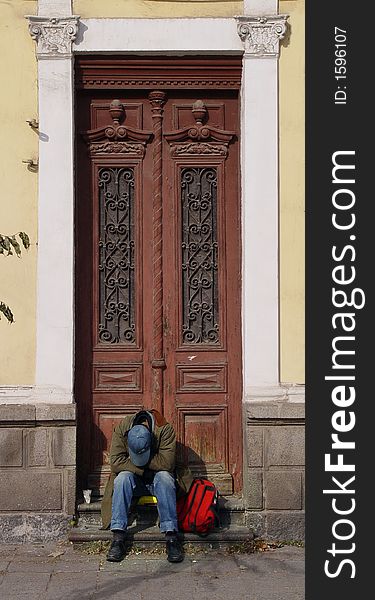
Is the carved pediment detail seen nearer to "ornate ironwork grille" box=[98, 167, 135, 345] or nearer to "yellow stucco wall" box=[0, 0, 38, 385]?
"ornate ironwork grille" box=[98, 167, 135, 345]

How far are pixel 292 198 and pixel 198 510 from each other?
9.11 feet

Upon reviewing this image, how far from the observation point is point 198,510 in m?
7.95

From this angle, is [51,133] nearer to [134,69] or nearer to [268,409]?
[134,69]

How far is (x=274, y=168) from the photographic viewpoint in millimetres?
8312

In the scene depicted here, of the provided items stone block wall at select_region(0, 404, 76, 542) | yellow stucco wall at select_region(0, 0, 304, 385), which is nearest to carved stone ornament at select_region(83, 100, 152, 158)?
yellow stucco wall at select_region(0, 0, 304, 385)

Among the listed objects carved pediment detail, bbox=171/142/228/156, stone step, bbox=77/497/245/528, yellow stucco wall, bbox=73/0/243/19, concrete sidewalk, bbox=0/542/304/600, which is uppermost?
yellow stucco wall, bbox=73/0/243/19

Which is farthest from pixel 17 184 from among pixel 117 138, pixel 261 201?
pixel 261 201

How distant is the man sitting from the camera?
7.69m

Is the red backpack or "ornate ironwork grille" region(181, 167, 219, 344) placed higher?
"ornate ironwork grille" region(181, 167, 219, 344)

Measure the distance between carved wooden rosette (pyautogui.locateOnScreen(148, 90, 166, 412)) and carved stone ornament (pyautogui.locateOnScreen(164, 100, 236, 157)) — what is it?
6.0 inches

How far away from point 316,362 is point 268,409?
1.77 metres

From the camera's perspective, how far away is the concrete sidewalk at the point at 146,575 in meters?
7.01

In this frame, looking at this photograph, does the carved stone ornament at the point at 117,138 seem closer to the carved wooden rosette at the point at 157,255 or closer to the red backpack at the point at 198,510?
the carved wooden rosette at the point at 157,255

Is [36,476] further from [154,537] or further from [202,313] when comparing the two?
[202,313]
